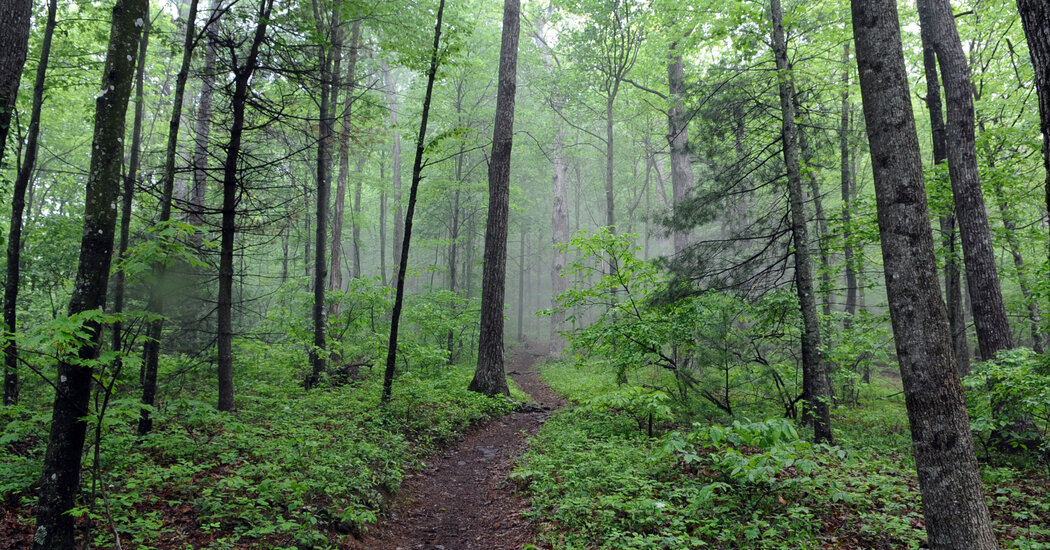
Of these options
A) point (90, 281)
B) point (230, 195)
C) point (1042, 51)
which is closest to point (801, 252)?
point (1042, 51)

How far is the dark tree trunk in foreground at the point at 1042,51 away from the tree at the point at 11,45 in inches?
299

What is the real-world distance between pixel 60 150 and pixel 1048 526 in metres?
28.1

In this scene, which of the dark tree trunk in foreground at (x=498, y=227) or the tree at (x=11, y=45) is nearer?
the tree at (x=11, y=45)

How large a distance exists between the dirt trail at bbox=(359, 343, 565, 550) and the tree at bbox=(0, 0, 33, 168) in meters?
5.37

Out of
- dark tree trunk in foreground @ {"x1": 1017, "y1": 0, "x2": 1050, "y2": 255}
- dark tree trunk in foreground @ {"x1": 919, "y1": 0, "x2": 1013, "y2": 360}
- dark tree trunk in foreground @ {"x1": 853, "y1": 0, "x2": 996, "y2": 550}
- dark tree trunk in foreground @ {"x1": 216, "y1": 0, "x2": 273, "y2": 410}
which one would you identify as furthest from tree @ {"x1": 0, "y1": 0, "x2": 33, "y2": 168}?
dark tree trunk in foreground @ {"x1": 919, "y1": 0, "x2": 1013, "y2": 360}

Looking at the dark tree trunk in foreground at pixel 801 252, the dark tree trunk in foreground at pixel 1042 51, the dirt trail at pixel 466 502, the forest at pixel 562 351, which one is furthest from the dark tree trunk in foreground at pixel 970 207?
the dirt trail at pixel 466 502

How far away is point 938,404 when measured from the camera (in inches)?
137

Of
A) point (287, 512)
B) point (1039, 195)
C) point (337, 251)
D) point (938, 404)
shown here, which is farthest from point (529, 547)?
point (337, 251)

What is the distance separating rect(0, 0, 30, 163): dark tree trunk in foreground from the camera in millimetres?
4539

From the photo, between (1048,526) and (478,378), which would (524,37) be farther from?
(1048,526)

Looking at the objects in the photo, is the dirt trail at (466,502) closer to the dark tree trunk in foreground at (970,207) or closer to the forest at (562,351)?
the forest at (562,351)

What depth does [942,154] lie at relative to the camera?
9.57 metres

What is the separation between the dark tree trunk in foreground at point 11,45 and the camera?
4.54m

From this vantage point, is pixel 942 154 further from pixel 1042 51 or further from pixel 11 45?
pixel 11 45
